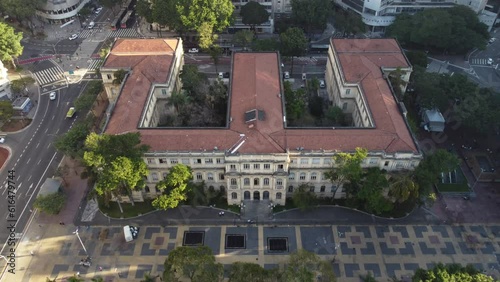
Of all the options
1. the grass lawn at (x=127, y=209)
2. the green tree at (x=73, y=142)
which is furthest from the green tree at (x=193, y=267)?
the green tree at (x=73, y=142)

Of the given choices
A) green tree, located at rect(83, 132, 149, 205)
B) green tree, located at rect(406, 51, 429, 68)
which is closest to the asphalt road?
green tree, located at rect(83, 132, 149, 205)

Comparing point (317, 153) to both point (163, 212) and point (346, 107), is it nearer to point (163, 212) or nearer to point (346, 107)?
point (346, 107)

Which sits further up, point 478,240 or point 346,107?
point 346,107

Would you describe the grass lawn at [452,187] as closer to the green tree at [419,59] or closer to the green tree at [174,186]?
the green tree at [419,59]

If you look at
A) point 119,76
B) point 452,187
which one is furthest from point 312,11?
point 452,187

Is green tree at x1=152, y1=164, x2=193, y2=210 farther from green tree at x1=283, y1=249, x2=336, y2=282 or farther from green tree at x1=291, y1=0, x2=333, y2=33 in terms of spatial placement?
green tree at x1=291, y1=0, x2=333, y2=33

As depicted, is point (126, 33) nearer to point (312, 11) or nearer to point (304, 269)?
point (312, 11)

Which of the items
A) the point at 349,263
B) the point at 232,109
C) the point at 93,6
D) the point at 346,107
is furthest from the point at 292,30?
the point at 93,6
